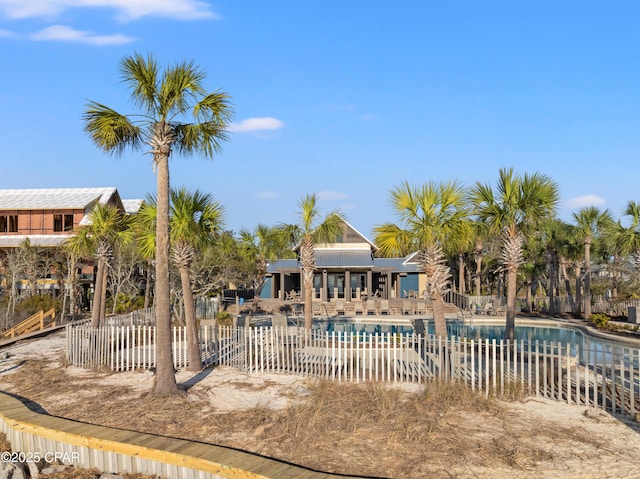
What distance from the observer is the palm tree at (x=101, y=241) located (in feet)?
54.1

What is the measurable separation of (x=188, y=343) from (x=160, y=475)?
6882 millimetres

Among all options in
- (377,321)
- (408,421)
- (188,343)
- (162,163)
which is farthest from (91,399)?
(377,321)

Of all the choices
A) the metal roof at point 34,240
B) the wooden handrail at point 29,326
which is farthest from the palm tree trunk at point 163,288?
the metal roof at point 34,240

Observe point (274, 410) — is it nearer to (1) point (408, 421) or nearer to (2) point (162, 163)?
(1) point (408, 421)

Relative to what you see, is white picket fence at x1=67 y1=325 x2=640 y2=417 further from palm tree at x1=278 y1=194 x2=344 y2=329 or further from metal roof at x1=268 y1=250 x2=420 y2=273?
metal roof at x1=268 y1=250 x2=420 y2=273

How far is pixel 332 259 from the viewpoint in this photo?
37.9 metres

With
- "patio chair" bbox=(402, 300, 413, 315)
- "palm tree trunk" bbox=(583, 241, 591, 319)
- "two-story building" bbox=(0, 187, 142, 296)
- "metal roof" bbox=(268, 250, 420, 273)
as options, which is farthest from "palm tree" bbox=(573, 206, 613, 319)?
"two-story building" bbox=(0, 187, 142, 296)

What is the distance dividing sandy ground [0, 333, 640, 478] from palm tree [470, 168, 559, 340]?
7.63 metres

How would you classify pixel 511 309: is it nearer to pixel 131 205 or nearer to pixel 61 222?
pixel 61 222

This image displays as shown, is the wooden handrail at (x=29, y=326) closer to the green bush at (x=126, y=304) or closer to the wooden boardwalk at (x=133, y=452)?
the green bush at (x=126, y=304)

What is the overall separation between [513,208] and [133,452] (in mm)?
13249

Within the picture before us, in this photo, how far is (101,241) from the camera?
16844 millimetres

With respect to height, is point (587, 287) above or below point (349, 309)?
above

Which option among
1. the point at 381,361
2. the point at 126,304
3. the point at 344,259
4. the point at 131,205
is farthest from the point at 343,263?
the point at 381,361
